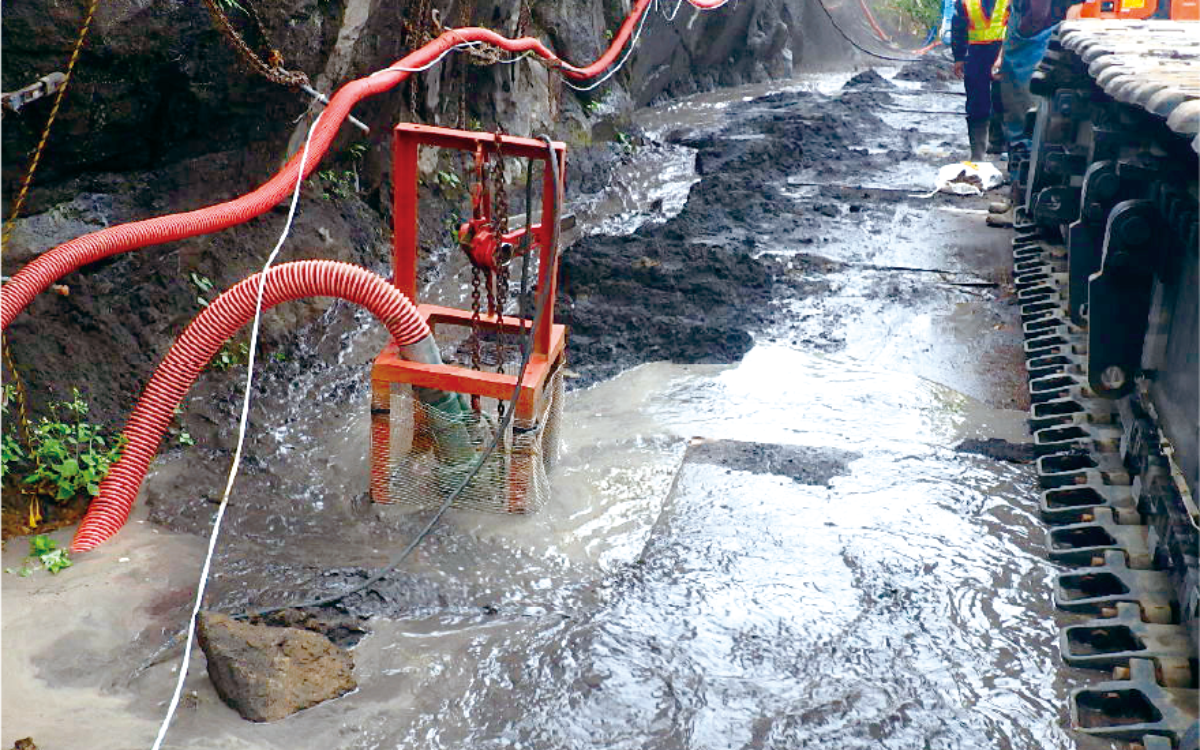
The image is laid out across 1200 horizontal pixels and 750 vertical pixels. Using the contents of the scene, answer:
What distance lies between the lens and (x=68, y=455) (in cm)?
479

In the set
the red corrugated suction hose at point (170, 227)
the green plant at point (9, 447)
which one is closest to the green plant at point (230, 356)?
the red corrugated suction hose at point (170, 227)

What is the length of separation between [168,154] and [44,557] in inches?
90.9

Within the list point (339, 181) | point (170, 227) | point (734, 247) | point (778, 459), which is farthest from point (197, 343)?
point (734, 247)

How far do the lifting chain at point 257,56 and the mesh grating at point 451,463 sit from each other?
1805 mm

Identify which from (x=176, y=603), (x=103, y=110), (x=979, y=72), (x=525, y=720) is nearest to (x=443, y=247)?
(x=103, y=110)

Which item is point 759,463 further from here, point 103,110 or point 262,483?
point 103,110

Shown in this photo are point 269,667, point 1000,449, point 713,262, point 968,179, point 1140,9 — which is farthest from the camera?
point 968,179

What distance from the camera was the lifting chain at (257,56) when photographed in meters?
5.40

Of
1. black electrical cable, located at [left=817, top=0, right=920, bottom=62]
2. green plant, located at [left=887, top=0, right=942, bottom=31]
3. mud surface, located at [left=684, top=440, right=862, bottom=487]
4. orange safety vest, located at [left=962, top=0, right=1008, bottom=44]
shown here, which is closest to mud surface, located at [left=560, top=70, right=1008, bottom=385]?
mud surface, located at [left=684, top=440, right=862, bottom=487]

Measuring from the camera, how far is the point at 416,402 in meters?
4.96

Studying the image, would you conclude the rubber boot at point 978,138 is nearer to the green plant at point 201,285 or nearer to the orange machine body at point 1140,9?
the orange machine body at point 1140,9

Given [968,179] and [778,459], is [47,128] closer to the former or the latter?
[778,459]

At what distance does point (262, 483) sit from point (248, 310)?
94cm

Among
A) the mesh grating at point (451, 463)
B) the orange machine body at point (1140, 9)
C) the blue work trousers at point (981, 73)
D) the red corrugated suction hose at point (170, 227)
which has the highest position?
the orange machine body at point (1140, 9)
